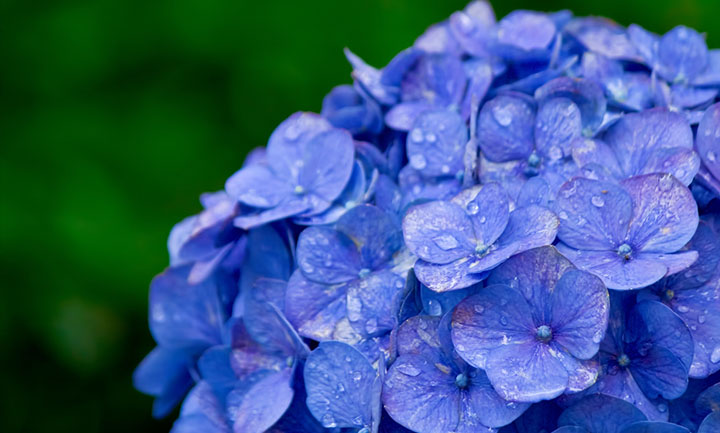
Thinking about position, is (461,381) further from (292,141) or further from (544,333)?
(292,141)

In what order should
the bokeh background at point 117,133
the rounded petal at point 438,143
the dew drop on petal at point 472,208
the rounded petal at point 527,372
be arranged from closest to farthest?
the rounded petal at point 527,372 → the dew drop on petal at point 472,208 → the rounded petal at point 438,143 → the bokeh background at point 117,133

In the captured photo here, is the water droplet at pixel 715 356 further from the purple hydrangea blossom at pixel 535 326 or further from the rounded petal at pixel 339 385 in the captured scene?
the rounded petal at pixel 339 385

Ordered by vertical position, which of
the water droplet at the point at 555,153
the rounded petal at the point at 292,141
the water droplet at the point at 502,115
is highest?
the rounded petal at the point at 292,141

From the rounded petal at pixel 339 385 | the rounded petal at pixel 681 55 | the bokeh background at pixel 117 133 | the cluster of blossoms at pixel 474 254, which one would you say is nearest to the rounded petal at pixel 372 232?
the cluster of blossoms at pixel 474 254

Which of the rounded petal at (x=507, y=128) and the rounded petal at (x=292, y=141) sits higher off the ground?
the rounded petal at (x=292, y=141)

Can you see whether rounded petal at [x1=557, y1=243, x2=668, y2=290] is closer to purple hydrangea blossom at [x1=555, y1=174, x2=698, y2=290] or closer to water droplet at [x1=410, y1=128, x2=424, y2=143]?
purple hydrangea blossom at [x1=555, y1=174, x2=698, y2=290]

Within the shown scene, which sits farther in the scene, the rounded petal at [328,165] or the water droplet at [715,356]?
the rounded petal at [328,165]

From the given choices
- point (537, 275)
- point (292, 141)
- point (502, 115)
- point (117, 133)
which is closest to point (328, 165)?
point (292, 141)

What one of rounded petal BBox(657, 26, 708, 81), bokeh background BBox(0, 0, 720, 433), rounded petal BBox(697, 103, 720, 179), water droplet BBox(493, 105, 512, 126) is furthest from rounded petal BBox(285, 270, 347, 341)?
bokeh background BBox(0, 0, 720, 433)
